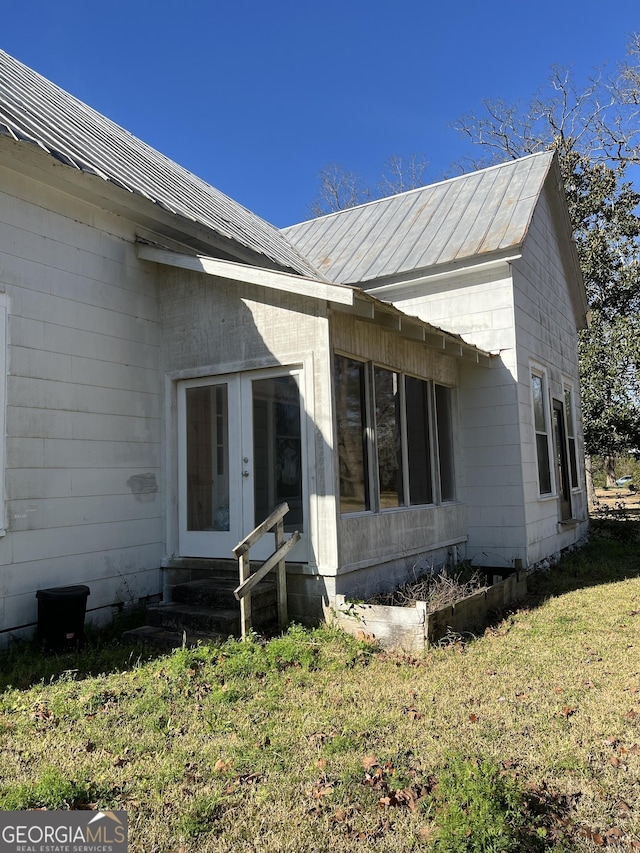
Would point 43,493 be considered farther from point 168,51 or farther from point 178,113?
point 178,113

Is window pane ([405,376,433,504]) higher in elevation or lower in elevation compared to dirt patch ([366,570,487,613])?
higher

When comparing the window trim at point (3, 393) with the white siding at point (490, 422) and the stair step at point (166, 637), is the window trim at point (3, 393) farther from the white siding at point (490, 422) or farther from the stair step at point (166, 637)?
the white siding at point (490, 422)

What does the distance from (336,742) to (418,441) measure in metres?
5.06

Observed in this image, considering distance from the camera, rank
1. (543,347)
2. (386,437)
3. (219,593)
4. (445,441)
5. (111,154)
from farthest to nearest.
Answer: (543,347) < (445,441) < (111,154) < (386,437) < (219,593)

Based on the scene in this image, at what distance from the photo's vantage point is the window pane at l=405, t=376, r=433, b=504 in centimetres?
809

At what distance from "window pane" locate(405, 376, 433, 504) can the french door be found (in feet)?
6.50

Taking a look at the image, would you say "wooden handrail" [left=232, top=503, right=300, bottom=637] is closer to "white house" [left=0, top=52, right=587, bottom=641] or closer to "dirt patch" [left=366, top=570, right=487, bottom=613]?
"white house" [left=0, top=52, right=587, bottom=641]

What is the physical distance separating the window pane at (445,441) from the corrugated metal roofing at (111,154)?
3179mm

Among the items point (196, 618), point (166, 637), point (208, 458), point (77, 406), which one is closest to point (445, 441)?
point (208, 458)

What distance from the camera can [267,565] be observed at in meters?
5.96

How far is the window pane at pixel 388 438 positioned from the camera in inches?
289

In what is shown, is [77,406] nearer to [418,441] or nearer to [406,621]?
[406,621]

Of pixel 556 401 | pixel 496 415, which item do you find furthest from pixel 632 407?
pixel 496 415

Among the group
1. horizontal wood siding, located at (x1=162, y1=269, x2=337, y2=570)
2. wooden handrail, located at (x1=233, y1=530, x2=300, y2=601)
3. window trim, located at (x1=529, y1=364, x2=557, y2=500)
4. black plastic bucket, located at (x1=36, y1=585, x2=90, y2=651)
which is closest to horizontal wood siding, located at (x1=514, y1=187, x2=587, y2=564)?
window trim, located at (x1=529, y1=364, x2=557, y2=500)
